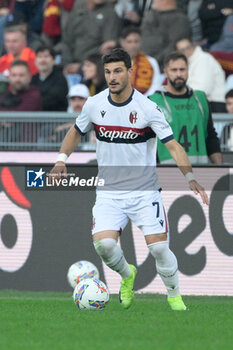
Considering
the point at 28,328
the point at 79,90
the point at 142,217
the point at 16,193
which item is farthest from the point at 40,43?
the point at 28,328

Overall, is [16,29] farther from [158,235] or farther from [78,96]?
[158,235]

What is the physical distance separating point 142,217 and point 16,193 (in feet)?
8.59

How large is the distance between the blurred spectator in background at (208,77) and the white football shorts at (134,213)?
5448 mm

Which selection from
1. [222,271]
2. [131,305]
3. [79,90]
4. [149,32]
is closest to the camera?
[131,305]

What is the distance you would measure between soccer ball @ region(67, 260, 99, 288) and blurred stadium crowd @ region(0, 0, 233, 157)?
9.75 feet

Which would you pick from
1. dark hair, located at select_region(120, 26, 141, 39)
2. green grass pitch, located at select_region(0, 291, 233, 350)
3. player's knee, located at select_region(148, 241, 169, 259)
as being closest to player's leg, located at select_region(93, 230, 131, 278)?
player's knee, located at select_region(148, 241, 169, 259)

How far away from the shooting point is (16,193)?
1114 centimetres

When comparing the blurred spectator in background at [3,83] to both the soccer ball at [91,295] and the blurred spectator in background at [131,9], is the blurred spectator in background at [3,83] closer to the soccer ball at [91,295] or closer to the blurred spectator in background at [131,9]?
the blurred spectator in background at [131,9]

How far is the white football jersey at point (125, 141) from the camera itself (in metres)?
8.87

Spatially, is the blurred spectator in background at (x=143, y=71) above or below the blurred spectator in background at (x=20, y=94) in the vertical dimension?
above

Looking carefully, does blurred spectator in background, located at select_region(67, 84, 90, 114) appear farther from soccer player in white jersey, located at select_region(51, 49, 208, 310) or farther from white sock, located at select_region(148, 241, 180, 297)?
white sock, located at select_region(148, 241, 180, 297)

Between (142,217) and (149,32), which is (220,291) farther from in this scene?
(149,32)

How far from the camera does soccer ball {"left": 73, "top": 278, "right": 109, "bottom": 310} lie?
890cm

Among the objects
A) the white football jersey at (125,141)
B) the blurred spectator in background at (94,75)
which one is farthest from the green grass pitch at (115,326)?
the blurred spectator in background at (94,75)
